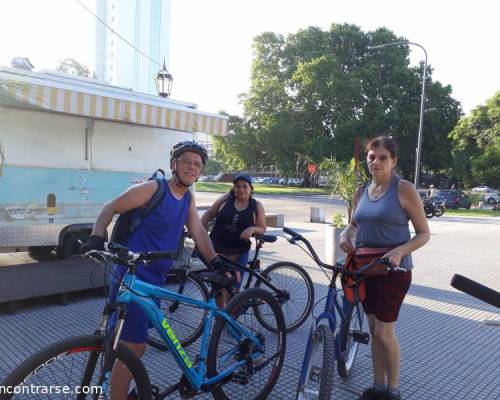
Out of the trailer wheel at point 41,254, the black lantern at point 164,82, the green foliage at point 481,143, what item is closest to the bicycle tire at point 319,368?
the trailer wheel at point 41,254

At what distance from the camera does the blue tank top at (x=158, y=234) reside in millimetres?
2838

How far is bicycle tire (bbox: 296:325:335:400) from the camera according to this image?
109 inches

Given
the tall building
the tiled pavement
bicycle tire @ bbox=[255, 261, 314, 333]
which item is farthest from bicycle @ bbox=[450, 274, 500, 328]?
the tall building

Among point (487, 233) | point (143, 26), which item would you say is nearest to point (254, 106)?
point (143, 26)

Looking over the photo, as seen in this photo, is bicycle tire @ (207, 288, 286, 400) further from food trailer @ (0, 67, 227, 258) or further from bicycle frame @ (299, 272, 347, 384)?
food trailer @ (0, 67, 227, 258)

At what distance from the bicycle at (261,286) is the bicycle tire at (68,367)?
48.0 inches

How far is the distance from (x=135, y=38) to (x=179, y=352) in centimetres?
1851

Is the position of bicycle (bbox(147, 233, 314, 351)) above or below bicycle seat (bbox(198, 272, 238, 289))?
below

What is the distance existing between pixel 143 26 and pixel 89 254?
63.2ft

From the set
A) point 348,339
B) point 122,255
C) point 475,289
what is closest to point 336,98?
point 348,339

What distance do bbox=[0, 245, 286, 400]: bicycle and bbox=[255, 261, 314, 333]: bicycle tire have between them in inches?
52.4

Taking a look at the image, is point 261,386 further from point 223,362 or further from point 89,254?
point 89,254

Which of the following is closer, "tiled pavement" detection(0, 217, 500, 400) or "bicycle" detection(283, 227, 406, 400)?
"bicycle" detection(283, 227, 406, 400)

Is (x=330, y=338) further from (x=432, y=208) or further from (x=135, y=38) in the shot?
(x=432, y=208)
